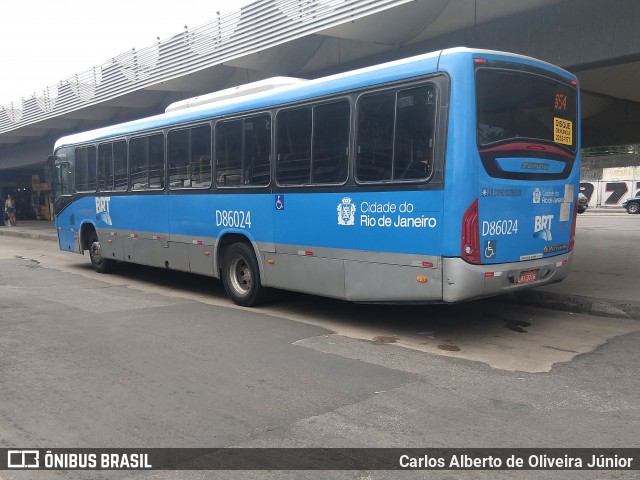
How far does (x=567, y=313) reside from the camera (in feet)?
27.0

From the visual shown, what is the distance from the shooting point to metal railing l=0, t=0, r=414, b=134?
35.2 ft

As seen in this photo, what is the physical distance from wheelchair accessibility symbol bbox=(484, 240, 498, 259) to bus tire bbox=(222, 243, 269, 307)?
3709 millimetres

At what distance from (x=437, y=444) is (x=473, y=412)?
716 mm

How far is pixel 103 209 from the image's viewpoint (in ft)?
40.3

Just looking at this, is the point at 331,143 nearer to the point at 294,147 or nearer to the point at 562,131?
the point at 294,147

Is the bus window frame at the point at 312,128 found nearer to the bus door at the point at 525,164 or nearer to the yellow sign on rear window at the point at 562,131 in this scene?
the bus door at the point at 525,164

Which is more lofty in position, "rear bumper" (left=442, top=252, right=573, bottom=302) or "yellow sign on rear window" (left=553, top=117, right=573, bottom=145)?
"yellow sign on rear window" (left=553, top=117, right=573, bottom=145)

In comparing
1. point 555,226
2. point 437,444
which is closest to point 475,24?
point 555,226

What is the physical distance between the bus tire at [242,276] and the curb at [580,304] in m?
4.13

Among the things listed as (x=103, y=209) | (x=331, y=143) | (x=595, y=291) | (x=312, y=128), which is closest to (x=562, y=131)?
(x=331, y=143)

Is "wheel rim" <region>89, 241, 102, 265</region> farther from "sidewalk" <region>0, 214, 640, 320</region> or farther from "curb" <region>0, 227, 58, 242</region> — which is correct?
"curb" <region>0, 227, 58, 242</region>

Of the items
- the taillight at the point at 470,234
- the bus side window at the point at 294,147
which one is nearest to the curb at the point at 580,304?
the taillight at the point at 470,234

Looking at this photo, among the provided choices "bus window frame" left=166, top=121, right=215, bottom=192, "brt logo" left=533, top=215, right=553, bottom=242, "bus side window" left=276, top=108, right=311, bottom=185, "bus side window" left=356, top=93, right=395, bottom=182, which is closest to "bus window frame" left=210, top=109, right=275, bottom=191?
"bus window frame" left=166, top=121, right=215, bottom=192

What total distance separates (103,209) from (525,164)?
9.48m
